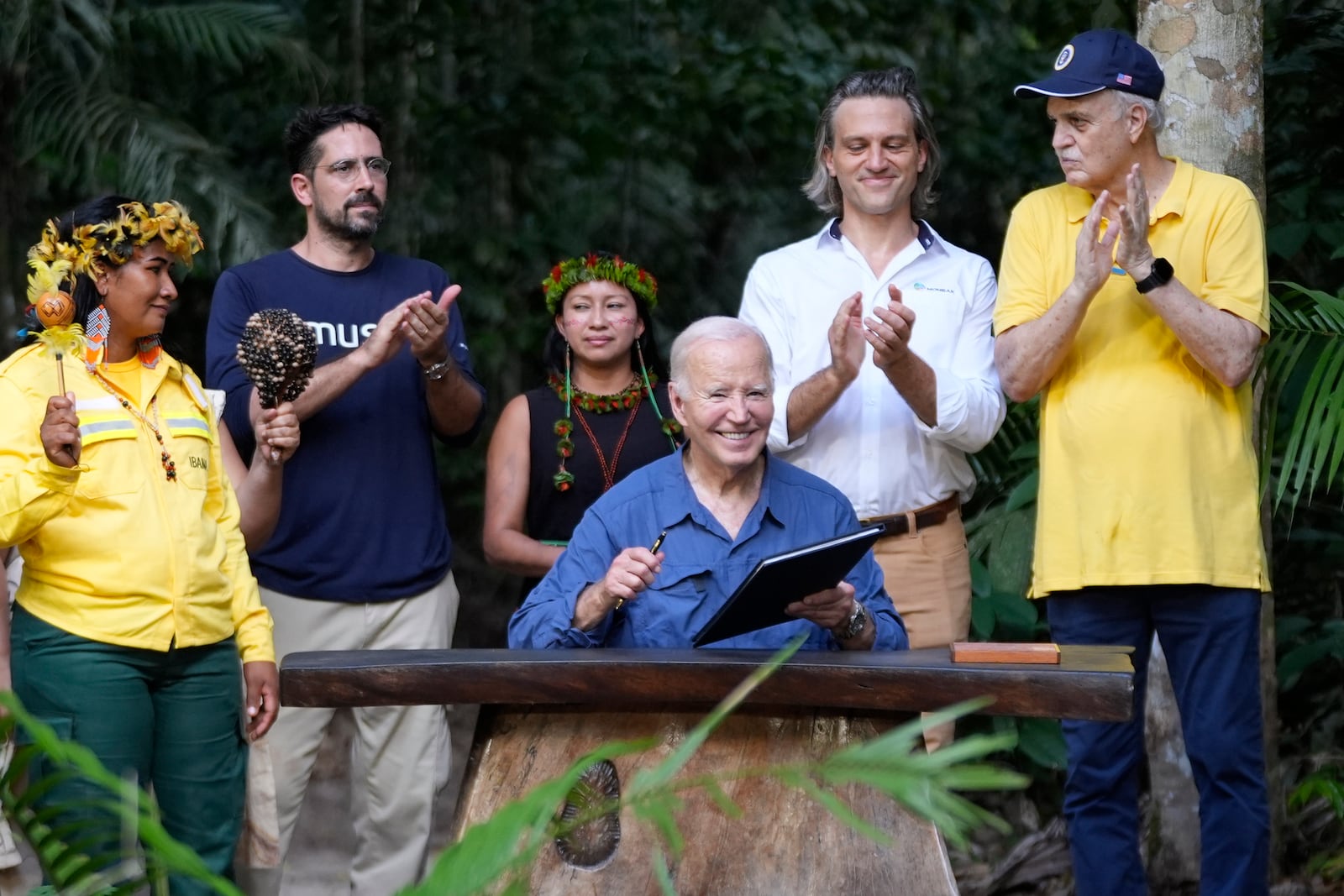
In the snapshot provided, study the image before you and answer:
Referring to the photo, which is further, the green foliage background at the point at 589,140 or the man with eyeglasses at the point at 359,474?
the green foliage background at the point at 589,140

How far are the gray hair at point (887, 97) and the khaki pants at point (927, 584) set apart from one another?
929 millimetres

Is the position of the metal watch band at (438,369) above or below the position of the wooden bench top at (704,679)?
above

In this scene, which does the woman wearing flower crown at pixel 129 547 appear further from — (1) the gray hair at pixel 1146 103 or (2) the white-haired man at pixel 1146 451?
(1) the gray hair at pixel 1146 103

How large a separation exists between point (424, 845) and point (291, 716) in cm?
55

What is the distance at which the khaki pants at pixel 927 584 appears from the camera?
4.03 meters

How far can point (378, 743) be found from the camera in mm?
4492

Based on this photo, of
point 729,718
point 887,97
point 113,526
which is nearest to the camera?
point 729,718

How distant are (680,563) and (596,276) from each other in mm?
1391

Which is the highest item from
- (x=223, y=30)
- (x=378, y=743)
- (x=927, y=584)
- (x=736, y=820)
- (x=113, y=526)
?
(x=223, y=30)

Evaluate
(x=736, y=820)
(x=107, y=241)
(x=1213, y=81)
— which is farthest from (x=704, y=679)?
(x=1213, y=81)

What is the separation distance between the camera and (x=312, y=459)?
4340 mm

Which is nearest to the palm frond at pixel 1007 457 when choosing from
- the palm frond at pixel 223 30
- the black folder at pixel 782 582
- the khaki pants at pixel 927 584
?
the khaki pants at pixel 927 584

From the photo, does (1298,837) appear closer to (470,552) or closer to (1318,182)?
(1318,182)

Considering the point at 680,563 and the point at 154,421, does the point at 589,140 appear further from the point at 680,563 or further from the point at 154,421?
the point at 680,563
